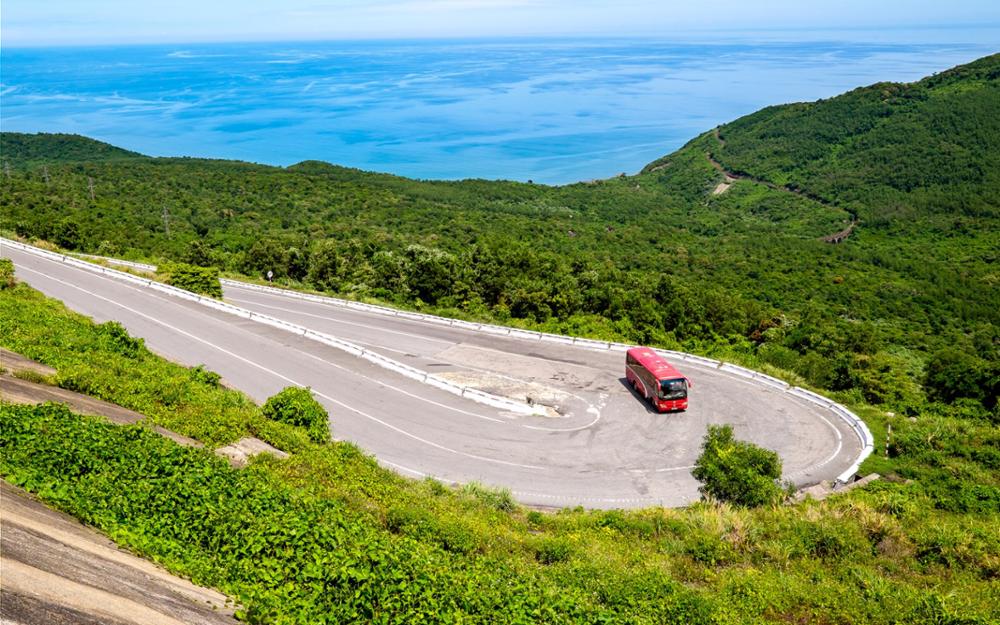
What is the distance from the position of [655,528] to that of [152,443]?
9.97 m

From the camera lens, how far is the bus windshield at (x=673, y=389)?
2164cm

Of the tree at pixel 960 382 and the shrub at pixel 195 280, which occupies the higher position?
the shrub at pixel 195 280

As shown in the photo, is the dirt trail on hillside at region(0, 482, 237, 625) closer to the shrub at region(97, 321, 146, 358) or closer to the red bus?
the shrub at region(97, 321, 146, 358)

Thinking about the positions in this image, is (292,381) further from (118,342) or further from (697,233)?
(697,233)

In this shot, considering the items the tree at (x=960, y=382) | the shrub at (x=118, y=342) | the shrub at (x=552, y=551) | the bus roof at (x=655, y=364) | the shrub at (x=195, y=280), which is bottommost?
the tree at (x=960, y=382)

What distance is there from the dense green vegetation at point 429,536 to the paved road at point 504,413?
2.99 metres

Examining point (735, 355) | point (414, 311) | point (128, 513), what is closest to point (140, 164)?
point (414, 311)

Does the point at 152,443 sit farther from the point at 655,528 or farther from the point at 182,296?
the point at 182,296

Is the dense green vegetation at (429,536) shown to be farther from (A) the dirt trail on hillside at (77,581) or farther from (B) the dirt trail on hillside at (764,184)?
(B) the dirt trail on hillside at (764,184)

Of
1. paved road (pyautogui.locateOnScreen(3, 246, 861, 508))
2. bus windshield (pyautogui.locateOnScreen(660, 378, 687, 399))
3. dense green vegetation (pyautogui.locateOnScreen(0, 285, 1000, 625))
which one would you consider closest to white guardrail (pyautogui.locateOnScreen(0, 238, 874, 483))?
paved road (pyautogui.locateOnScreen(3, 246, 861, 508))

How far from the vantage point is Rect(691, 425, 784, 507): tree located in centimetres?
1551

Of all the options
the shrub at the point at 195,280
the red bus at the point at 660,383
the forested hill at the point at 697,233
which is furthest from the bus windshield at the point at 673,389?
the shrub at the point at 195,280

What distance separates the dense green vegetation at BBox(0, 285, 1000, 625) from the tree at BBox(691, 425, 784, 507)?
1.75 feet

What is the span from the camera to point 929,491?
16828 millimetres
